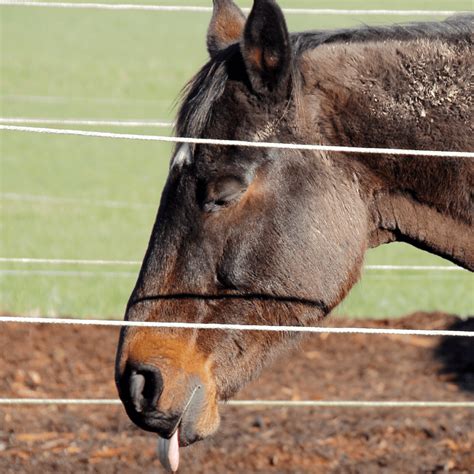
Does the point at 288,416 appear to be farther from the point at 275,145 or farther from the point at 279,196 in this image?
the point at 275,145

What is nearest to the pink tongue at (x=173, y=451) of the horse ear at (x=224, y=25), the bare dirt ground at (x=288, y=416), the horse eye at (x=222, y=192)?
the horse eye at (x=222, y=192)

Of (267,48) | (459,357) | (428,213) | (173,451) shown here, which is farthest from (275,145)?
(459,357)

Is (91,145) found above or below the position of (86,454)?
below

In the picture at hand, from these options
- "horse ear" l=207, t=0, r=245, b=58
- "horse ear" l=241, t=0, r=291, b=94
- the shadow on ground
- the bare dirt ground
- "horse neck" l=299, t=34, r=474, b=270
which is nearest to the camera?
"horse ear" l=241, t=0, r=291, b=94

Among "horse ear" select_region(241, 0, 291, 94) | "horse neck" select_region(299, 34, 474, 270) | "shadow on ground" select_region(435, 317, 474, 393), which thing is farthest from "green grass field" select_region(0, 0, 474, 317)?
Result: "horse ear" select_region(241, 0, 291, 94)

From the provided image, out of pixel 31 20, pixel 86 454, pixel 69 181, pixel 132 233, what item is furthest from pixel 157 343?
pixel 31 20

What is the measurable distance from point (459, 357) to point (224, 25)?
4660 millimetres

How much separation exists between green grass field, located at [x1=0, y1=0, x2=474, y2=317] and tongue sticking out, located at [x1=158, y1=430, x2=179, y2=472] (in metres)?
3.57

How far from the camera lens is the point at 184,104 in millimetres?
3855

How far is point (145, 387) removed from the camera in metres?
3.63

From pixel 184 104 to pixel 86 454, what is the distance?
2967 mm

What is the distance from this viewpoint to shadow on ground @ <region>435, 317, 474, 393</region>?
308 inches

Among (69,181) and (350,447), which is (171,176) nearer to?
(350,447)

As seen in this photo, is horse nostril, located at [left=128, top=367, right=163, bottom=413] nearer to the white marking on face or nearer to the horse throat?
the white marking on face
